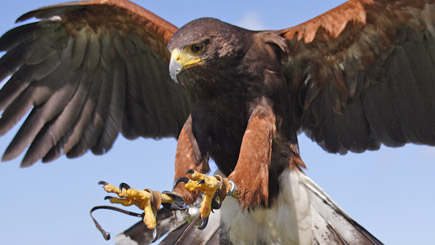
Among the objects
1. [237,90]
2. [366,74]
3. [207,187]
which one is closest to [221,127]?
[237,90]

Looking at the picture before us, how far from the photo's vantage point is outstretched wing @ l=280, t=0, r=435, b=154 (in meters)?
5.70

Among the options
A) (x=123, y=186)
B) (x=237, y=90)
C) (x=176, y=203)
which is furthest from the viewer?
(x=237, y=90)

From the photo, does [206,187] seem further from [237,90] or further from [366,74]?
[366,74]

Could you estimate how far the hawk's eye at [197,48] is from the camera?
17.9ft

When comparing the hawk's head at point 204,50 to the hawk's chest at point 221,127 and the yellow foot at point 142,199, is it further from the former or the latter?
the yellow foot at point 142,199

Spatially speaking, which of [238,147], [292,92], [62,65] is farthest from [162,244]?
[62,65]

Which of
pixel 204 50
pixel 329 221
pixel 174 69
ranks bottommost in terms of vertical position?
pixel 329 221

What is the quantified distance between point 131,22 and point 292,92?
1.89 metres

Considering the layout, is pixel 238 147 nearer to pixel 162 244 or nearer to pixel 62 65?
pixel 162 244

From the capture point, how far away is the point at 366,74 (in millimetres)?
6320

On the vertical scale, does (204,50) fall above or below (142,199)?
above

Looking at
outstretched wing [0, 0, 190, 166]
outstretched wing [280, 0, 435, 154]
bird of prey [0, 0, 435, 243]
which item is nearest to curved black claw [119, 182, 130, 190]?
bird of prey [0, 0, 435, 243]

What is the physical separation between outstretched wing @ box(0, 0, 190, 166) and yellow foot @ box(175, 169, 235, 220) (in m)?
Answer: 2.25

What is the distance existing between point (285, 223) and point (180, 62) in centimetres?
207
